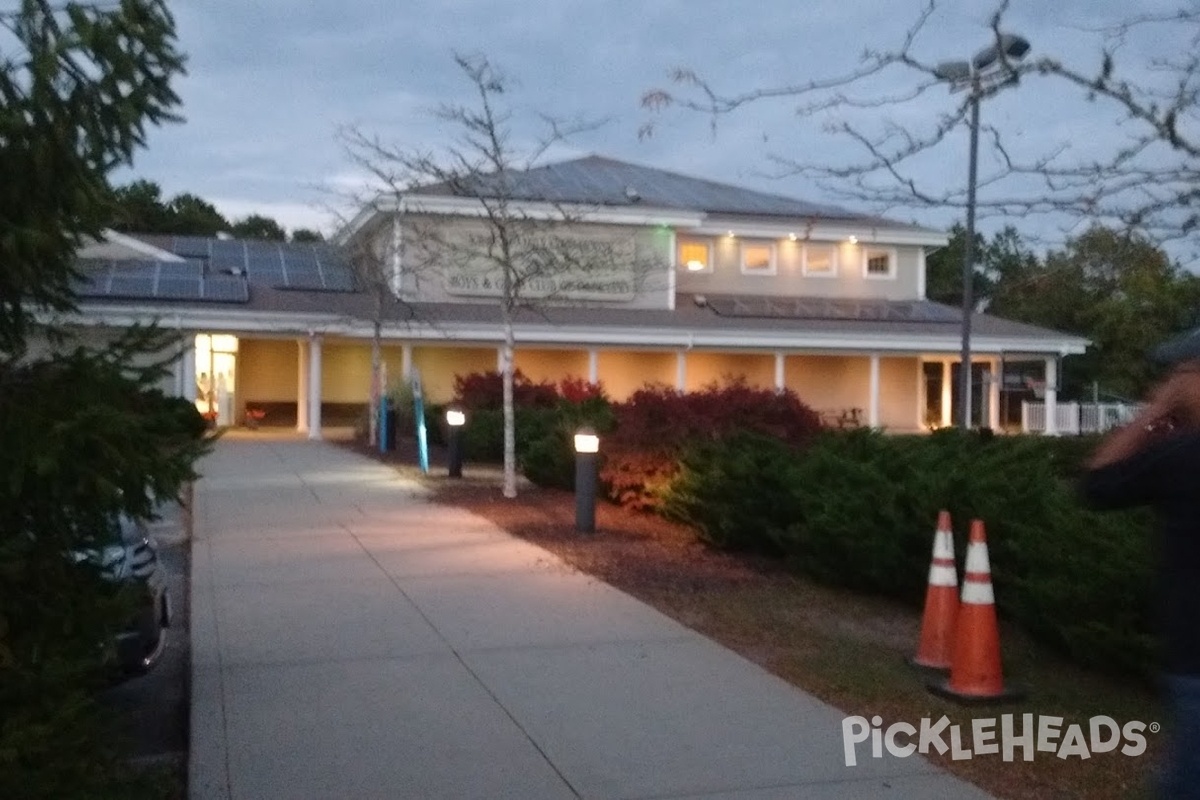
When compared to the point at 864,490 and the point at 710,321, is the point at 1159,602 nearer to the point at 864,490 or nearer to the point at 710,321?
the point at 864,490

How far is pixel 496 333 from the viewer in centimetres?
3109

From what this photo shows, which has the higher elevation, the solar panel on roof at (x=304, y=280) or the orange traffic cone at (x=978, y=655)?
the solar panel on roof at (x=304, y=280)

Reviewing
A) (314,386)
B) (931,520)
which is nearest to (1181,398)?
(931,520)

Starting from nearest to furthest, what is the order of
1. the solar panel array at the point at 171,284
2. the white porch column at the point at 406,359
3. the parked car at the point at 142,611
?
1. the parked car at the point at 142,611
2. the solar panel array at the point at 171,284
3. the white porch column at the point at 406,359

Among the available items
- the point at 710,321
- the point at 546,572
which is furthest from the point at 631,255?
the point at 546,572

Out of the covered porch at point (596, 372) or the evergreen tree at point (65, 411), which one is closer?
the evergreen tree at point (65, 411)

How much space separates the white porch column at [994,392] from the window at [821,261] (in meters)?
4.90

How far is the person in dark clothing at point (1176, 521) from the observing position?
3.31 meters

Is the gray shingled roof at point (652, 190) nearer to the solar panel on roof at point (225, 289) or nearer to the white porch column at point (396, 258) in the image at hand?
the white porch column at point (396, 258)

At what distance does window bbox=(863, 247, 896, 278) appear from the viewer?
37.6 metres

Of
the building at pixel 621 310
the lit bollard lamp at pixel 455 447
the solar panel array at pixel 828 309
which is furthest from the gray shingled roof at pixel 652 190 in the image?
the lit bollard lamp at pixel 455 447

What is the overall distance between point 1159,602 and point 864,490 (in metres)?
6.71

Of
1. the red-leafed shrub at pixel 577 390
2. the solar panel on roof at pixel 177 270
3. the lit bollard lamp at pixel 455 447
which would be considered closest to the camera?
the lit bollard lamp at pixel 455 447

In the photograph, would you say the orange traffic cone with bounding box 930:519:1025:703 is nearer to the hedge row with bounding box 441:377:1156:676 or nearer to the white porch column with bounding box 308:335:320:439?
the hedge row with bounding box 441:377:1156:676
